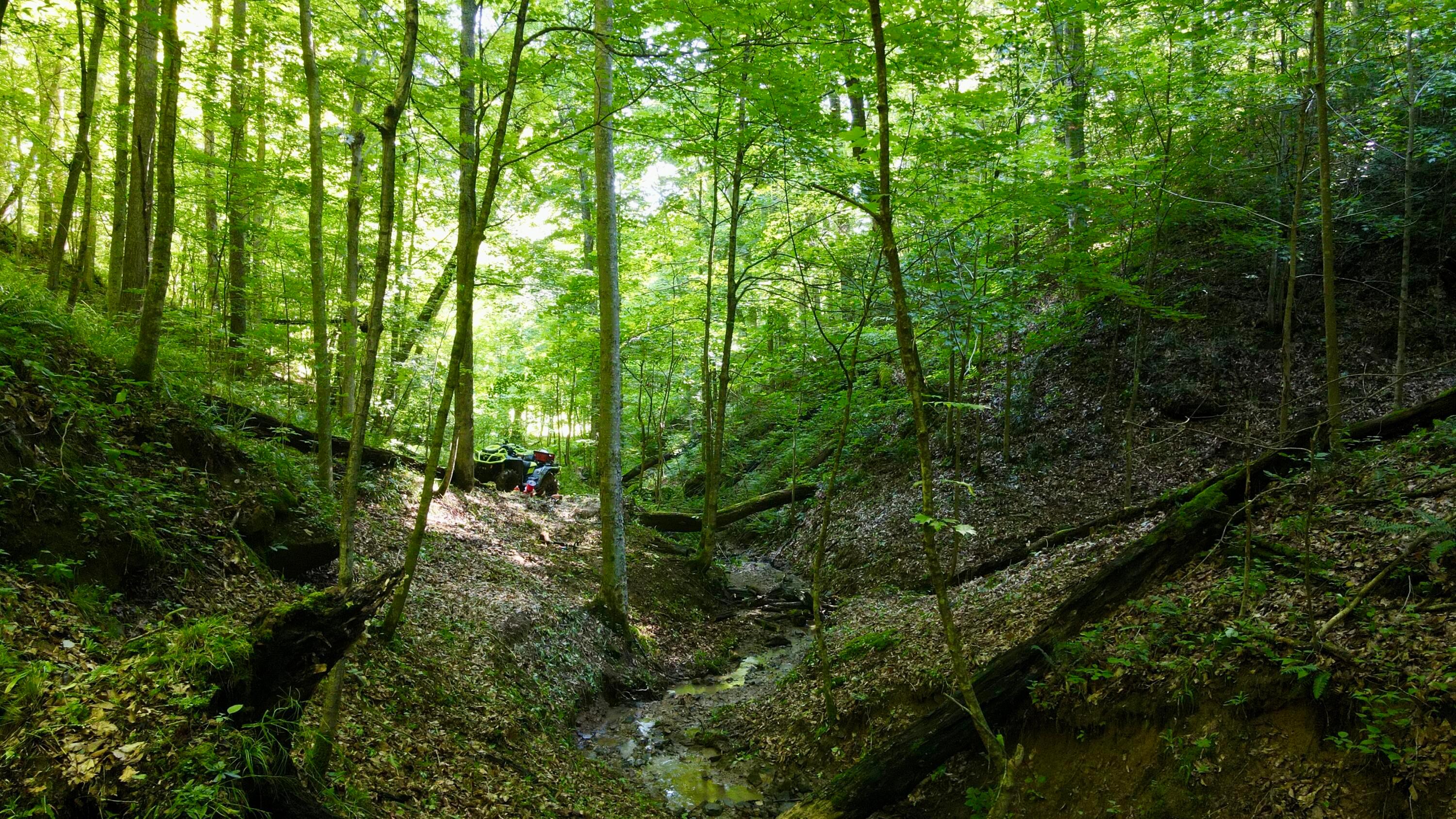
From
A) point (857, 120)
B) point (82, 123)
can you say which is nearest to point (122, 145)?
point (82, 123)

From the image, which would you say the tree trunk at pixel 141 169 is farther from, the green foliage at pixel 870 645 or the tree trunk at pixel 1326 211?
the tree trunk at pixel 1326 211

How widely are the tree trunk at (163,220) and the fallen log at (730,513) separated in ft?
36.8

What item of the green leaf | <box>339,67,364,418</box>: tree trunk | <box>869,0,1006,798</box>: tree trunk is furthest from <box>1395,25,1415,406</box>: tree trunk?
<box>339,67,364,418</box>: tree trunk

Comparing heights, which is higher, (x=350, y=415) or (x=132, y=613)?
(x=350, y=415)

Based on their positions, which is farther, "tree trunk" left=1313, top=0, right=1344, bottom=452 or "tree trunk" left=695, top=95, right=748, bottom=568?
"tree trunk" left=695, top=95, right=748, bottom=568

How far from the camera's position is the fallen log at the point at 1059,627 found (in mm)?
5703

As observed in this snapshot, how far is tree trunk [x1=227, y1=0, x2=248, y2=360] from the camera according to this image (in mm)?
7988

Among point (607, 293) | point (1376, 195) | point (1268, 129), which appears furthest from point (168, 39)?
point (1376, 195)

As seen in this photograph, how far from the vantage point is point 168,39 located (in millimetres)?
6621

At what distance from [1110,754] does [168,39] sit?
1086 centimetres

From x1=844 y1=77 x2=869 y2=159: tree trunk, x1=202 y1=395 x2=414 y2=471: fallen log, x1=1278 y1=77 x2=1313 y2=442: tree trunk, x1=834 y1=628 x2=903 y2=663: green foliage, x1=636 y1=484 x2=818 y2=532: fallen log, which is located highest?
x1=844 y1=77 x2=869 y2=159: tree trunk

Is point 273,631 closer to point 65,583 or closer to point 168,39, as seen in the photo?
point 65,583

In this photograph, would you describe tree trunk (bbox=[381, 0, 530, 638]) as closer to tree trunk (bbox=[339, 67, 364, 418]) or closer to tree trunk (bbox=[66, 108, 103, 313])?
tree trunk (bbox=[339, 67, 364, 418])

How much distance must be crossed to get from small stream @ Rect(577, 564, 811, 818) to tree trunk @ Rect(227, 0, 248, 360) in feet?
20.3
